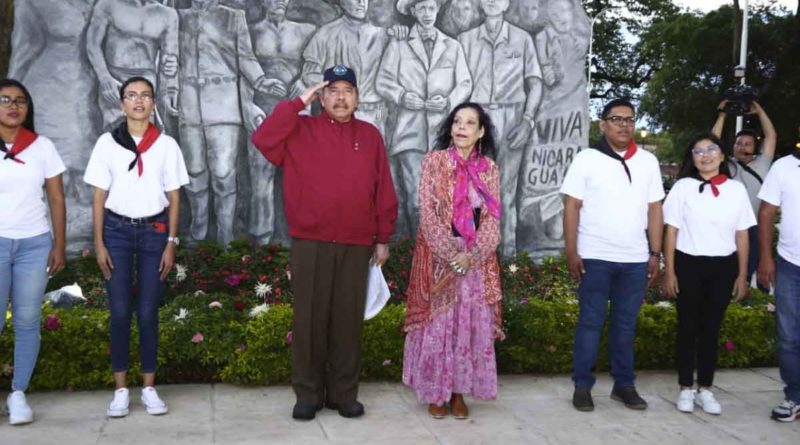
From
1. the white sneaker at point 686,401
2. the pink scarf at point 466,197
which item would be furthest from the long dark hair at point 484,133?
the white sneaker at point 686,401

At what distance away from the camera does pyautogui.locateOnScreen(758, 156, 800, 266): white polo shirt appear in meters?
4.51

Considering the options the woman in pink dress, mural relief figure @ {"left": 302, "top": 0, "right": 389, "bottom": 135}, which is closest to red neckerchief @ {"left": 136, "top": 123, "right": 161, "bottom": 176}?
the woman in pink dress

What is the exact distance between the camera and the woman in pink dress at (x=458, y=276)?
439 cm

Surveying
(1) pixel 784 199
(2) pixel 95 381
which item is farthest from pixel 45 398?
(1) pixel 784 199

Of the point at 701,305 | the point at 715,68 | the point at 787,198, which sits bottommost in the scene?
the point at 701,305

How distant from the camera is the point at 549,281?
6.94m

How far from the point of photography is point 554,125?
7.25 meters

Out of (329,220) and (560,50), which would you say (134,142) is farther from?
(560,50)

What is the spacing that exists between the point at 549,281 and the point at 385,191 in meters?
2.87

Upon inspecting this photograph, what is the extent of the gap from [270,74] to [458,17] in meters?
1.69

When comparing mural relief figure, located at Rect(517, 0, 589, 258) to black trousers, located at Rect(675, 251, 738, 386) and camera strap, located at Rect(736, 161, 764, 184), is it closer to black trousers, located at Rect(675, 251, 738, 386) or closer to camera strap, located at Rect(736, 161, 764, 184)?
camera strap, located at Rect(736, 161, 764, 184)

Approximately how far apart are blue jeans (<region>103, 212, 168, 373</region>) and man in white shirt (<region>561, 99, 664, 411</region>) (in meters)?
2.28

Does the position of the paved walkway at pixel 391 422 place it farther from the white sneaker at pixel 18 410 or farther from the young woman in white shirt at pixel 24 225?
the young woman in white shirt at pixel 24 225

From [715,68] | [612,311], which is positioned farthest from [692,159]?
[715,68]
